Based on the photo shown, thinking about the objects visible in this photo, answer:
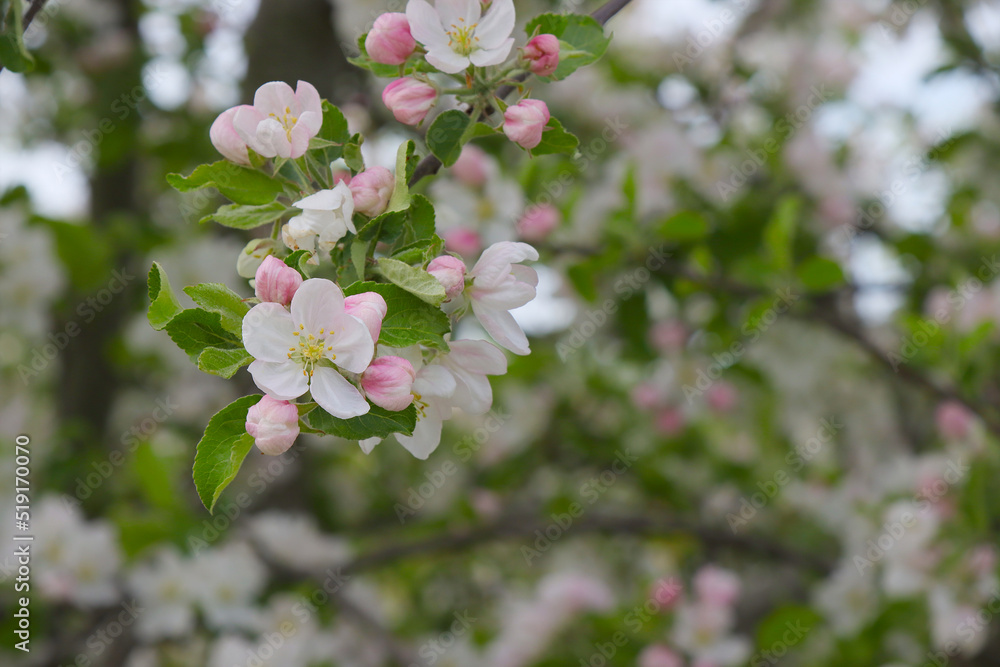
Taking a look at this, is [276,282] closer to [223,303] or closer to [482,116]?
[223,303]

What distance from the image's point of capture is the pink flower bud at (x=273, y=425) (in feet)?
1.76

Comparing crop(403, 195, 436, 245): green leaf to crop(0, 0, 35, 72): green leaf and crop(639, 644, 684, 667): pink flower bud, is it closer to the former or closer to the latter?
crop(0, 0, 35, 72): green leaf

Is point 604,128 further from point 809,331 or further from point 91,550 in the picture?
point 91,550

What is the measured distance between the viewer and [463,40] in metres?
0.62

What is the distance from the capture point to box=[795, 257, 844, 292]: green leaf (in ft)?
4.47

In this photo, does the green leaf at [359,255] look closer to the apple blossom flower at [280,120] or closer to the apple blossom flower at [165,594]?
the apple blossom flower at [280,120]

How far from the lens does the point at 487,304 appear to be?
0.64 m

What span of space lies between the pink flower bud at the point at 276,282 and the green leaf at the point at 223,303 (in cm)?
3

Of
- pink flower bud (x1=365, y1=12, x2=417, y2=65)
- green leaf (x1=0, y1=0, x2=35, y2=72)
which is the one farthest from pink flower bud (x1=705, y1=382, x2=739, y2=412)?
green leaf (x1=0, y1=0, x2=35, y2=72)

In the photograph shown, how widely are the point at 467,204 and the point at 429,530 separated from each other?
1092 mm

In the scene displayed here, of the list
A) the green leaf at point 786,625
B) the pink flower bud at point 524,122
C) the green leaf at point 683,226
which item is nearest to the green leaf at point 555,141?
the pink flower bud at point 524,122

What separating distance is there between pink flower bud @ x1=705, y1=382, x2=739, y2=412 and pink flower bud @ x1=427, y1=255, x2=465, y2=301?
2442 millimetres

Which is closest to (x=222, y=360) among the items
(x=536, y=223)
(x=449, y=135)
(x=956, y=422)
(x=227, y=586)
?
(x=449, y=135)

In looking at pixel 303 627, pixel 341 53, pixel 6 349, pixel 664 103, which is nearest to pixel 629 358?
pixel 664 103
